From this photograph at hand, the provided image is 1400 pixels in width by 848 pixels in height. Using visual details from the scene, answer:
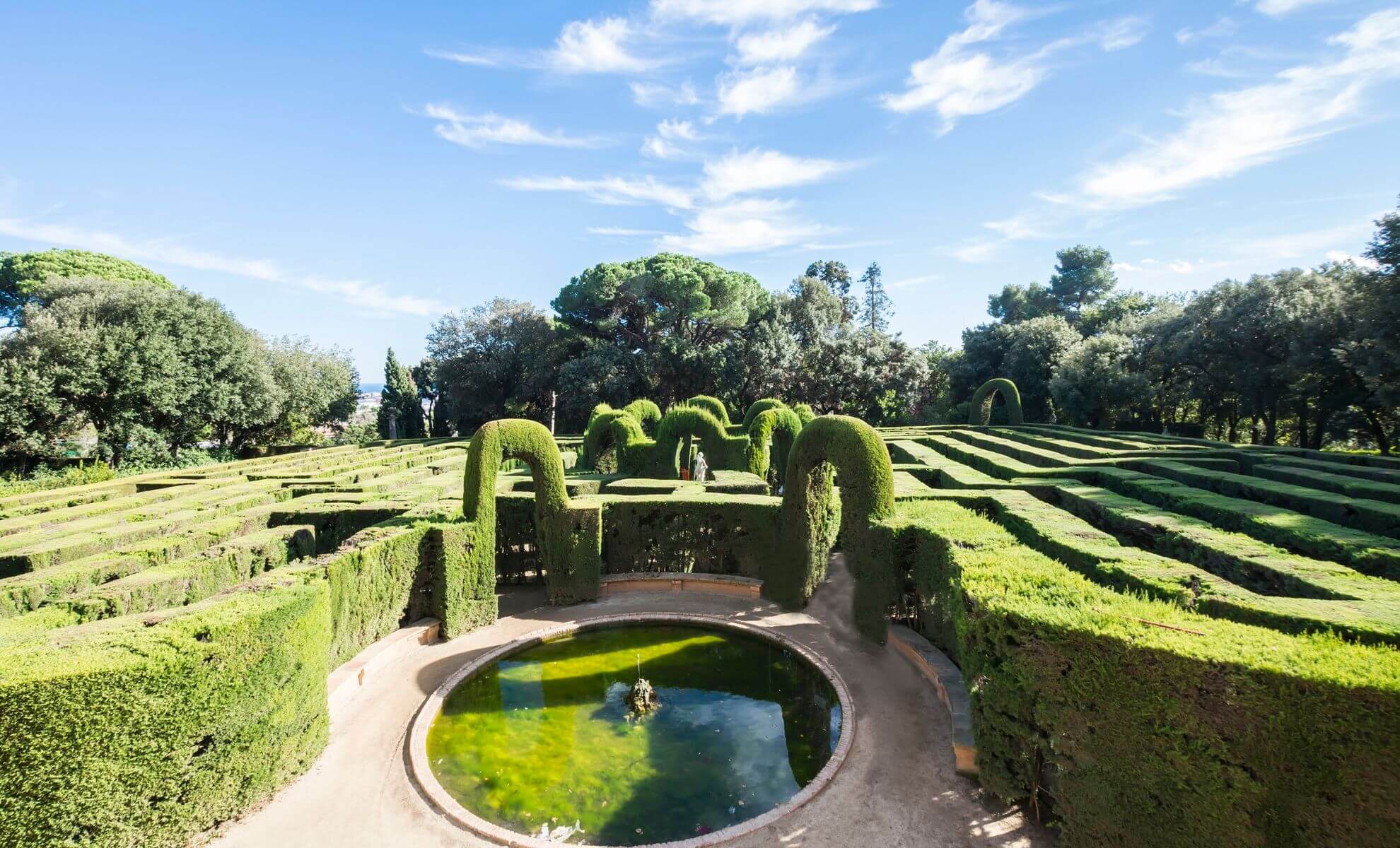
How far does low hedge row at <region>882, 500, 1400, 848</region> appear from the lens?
148 inches

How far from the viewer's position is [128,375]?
26266 mm

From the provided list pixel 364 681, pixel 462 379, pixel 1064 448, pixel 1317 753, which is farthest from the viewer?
pixel 462 379

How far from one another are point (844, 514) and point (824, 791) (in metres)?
4.92

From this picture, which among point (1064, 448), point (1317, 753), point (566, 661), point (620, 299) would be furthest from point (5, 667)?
point (620, 299)

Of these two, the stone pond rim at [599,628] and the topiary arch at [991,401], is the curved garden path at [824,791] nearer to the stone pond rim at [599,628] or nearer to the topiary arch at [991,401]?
the stone pond rim at [599,628]

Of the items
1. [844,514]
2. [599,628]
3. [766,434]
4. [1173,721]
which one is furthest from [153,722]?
[766,434]

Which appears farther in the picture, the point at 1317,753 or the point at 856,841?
the point at 856,841

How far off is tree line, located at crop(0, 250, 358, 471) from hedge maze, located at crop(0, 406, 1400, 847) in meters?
13.7

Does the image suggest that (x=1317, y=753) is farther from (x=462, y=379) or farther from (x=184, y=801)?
(x=462, y=379)

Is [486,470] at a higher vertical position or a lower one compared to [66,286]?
lower

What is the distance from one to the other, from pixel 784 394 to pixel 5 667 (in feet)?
125

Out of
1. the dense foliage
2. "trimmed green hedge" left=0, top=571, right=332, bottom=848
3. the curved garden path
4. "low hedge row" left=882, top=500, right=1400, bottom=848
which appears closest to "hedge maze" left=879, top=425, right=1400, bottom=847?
"low hedge row" left=882, top=500, right=1400, bottom=848

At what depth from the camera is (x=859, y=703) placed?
25.8 feet

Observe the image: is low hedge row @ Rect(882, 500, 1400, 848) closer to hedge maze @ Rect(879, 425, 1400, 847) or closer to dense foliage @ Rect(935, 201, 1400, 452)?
hedge maze @ Rect(879, 425, 1400, 847)
